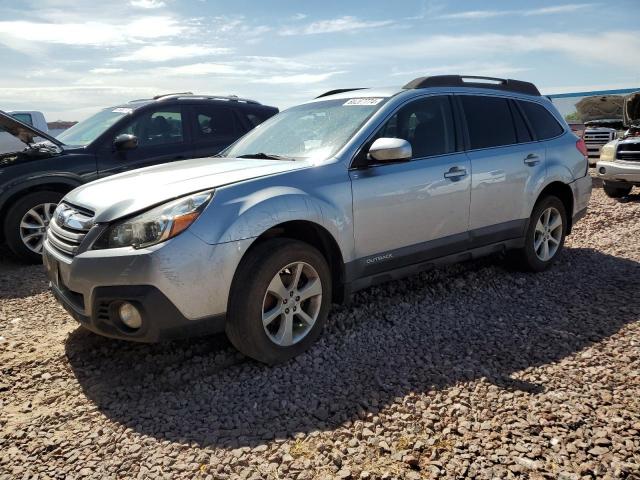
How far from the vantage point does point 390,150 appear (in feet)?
11.8

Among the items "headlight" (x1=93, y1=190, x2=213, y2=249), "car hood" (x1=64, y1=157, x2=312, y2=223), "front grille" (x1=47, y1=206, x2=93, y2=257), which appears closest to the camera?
"headlight" (x1=93, y1=190, x2=213, y2=249)

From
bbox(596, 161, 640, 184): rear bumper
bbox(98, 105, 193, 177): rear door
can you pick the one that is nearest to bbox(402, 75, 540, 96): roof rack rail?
bbox(98, 105, 193, 177): rear door

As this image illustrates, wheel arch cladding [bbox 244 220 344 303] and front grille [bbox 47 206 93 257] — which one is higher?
front grille [bbox 47 206 93 257]

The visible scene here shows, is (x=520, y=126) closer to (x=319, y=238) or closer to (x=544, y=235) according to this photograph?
(x=544, y=235)

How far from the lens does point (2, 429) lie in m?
2.79

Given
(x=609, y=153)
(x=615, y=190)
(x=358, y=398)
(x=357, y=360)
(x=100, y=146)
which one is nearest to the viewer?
(x=358, y=398)

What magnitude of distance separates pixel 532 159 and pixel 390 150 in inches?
79.2

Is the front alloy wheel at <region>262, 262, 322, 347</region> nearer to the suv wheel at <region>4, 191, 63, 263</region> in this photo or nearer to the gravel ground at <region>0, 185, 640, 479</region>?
the gravel ground at <region>0, 185, 640, 479</region>

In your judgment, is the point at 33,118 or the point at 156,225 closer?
the point at 156,225

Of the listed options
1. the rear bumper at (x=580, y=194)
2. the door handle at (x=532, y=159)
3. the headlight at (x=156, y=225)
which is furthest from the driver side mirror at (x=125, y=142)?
the rear bumper at (x=580, y=194)

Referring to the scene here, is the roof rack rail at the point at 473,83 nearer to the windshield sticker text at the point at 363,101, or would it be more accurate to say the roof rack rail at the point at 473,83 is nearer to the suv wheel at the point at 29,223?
the windshield sticker text at the point at 363,101

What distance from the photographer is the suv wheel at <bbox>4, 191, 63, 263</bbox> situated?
19.0 ft

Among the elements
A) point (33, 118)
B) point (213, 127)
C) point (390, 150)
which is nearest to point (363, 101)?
point (390, 150)

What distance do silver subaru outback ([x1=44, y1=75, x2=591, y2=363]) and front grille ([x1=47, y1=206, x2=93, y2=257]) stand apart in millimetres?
12
